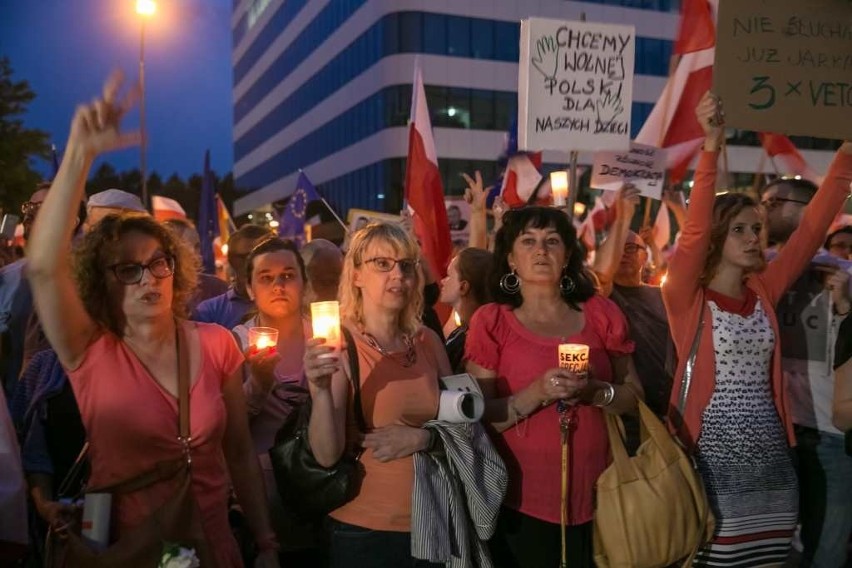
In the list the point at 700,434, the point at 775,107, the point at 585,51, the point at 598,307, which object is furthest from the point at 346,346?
the point at 585,51

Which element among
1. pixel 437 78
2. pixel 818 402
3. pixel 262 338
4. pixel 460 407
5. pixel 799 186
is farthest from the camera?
pixel 437 78

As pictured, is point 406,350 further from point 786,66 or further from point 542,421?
point 786,66

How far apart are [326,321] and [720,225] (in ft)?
6.44

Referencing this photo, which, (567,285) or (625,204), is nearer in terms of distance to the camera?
(567,285)

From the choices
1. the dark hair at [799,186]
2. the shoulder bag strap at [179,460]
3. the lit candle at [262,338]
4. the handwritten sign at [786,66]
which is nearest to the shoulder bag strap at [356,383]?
the lit candle at [262,338]

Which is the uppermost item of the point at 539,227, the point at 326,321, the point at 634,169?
the point at 634,169

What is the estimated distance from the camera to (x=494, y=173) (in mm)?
37844

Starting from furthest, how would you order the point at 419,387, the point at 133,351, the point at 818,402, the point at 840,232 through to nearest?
1. the point at 840,232
2. the point at 818,402
3. the point at 419,387
4. the point at 133,351

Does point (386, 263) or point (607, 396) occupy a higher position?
point (386, 263)

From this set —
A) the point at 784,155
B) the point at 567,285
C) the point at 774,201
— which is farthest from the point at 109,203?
the point at 784,155

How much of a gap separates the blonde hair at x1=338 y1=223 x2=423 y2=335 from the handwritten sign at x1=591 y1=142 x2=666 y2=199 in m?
3.47

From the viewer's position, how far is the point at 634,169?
6441mm

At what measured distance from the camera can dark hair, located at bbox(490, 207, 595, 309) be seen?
348 centimetres

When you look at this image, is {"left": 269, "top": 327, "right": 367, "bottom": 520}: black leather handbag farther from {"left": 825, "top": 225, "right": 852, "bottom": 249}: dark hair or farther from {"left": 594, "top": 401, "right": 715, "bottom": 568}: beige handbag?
{"left": 825, "top": 225, "right": 852, "bottom": 249}: dark hair
